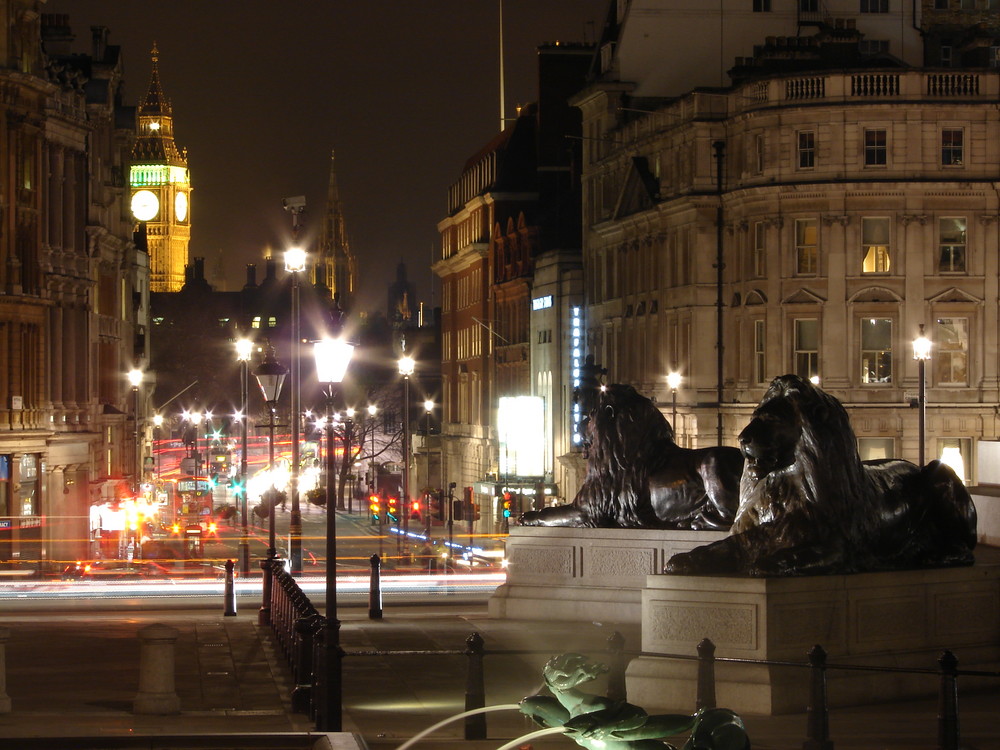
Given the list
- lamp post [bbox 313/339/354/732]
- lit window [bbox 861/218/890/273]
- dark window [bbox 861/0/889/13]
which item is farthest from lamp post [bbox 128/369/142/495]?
lamp post [bbox 313/339/354/732]

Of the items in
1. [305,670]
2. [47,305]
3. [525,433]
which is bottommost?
[305,670]

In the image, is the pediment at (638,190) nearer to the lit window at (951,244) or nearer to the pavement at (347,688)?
the lit window at (951,244)

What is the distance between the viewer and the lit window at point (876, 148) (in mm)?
58250

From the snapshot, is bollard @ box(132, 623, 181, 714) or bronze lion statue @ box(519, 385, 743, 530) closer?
bollard @ box(132, 623, 181, 714)

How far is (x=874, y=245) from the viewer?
59125 mm

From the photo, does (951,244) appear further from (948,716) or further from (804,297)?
(948,716)

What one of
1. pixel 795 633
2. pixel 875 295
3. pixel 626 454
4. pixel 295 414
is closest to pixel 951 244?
pixel 875 295

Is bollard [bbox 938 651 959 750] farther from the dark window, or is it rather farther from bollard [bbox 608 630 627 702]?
the dark window

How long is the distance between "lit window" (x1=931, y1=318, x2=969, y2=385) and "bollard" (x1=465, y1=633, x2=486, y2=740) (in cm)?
4238

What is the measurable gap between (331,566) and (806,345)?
41.0 m

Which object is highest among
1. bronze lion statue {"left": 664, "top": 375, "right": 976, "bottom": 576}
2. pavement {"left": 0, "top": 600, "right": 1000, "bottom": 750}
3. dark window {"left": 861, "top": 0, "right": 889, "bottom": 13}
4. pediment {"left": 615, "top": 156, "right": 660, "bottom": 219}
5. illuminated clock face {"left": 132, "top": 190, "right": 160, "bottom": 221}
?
dark window {"left": 861, "top": 0, "right": 889, "bottom": 13}

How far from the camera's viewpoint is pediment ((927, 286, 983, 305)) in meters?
58.2

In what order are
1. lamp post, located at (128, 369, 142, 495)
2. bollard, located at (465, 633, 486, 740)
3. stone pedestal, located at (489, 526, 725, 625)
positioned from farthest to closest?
1. lamp post, located at (128, 369, 142, 495)
2. stone pedestal, located at (489, 526, 725, 625)
3. bollard, located at (465, 633, 486, 740)

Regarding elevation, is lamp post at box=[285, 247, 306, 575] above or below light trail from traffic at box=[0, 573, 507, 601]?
above
